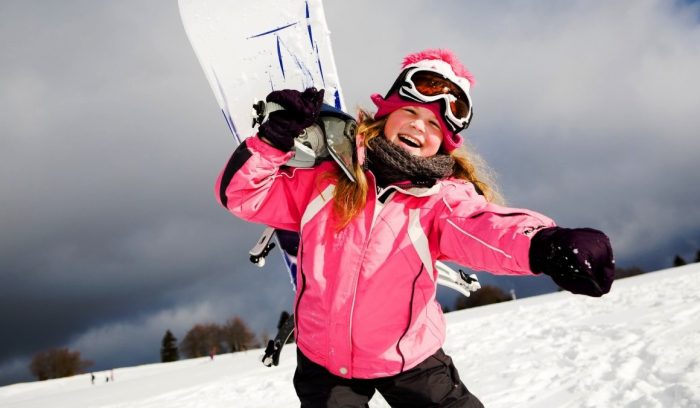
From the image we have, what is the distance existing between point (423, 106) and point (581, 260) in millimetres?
1261

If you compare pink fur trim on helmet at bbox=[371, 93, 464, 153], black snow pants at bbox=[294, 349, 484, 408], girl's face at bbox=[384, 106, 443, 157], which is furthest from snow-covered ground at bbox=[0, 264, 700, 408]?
girl's face at bbox=[384, 106, 443, 157]

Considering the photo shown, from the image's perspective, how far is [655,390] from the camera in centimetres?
328

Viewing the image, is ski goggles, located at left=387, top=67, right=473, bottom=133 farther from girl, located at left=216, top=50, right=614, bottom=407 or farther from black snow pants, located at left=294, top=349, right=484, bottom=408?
black snow pants, located at left=294, top=349, right=484, bottom=408

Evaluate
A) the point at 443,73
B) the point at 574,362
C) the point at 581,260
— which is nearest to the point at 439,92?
the point at 443,73

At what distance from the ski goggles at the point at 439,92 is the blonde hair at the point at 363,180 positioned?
0.17 m

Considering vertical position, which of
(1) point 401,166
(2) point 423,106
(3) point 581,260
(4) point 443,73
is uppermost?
(4) point 443,73

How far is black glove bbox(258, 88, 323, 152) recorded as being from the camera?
171 cm

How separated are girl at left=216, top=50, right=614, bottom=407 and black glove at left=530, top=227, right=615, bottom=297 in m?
0.35

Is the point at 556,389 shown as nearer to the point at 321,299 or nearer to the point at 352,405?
the point at 352,405

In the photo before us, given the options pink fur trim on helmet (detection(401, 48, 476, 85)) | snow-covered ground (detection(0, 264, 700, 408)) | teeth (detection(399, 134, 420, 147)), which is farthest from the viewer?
snow-covered ground (detection(0, 264, 700, 408))

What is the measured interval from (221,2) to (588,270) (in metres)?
3.21

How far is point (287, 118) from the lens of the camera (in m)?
1.74

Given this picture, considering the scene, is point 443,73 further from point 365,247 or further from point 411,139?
point 365,247

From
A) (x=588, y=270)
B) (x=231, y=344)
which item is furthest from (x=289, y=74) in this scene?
(x=231, y=344)
